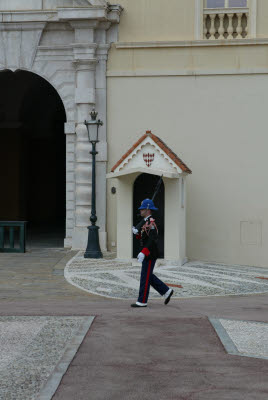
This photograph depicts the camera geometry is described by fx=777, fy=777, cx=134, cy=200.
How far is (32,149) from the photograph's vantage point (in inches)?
1211

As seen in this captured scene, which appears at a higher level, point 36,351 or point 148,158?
point 148,158

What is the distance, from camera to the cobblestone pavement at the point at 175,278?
13250 millimetres

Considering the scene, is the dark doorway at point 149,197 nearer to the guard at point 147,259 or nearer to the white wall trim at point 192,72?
the white wall trim at point 192,72

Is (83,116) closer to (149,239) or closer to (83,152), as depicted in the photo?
(83,152)

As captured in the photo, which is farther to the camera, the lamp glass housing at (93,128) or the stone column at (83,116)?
the stone column at (83,116)

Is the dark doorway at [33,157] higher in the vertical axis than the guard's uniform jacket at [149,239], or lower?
higher

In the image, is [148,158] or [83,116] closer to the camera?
[148,158]

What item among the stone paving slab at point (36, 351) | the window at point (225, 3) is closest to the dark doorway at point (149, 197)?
the window at point (225, 3)

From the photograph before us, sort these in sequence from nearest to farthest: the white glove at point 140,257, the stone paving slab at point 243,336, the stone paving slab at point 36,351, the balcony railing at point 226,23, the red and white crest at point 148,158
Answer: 1. the stone paving slab at point 36,351
2. the stone paving slab at point 243,336
3. the white glove at point 140,257
4. the red and white crest at point 148,158
5. the balcony railing at point 226,23

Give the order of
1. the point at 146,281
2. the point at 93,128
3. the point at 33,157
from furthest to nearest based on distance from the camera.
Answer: the point at 33,157, the point at 93,128, the point at 146,281

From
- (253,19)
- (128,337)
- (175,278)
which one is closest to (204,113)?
(253,19)

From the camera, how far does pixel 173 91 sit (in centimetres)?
1925

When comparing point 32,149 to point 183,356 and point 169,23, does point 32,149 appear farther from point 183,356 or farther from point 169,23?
point 183,356

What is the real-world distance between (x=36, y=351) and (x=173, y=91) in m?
12.0
